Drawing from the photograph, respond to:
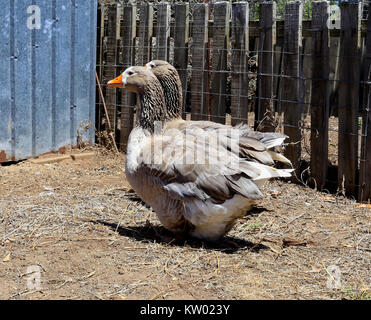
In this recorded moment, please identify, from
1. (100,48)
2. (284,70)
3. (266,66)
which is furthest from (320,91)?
(100,48)

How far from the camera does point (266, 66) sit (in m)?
7.09

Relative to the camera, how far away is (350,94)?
251 inches

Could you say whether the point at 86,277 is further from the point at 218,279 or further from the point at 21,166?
the point at 21,166

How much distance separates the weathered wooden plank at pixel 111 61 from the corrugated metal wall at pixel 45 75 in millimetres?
263

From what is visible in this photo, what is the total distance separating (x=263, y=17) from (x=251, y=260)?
374cm

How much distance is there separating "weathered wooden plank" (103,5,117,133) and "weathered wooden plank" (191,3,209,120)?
175 centimetres

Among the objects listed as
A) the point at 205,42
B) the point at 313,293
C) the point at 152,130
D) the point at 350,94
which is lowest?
the point at 313,293

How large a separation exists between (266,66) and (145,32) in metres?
2.32

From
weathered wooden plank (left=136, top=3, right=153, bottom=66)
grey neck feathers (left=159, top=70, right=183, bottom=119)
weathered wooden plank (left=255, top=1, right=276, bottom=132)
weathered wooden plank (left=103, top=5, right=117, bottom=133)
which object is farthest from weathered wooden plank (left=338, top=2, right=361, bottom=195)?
weathered wooden plank (left=103, top=5, right=117, bottom=133)

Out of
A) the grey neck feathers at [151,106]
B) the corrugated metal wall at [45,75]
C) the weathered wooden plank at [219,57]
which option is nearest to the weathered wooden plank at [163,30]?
the weathered wooden plank at [219,57]

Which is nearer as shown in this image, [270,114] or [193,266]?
[193,266]

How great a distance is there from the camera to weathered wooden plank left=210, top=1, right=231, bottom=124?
7348 millimetres

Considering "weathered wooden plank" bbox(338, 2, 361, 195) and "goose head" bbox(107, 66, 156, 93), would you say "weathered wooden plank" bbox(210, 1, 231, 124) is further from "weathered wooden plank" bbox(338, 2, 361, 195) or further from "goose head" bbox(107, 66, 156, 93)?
"goose head" bbox(107, 66, 156, 93)

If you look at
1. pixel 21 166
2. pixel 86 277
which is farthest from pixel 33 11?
pixel 86 277
